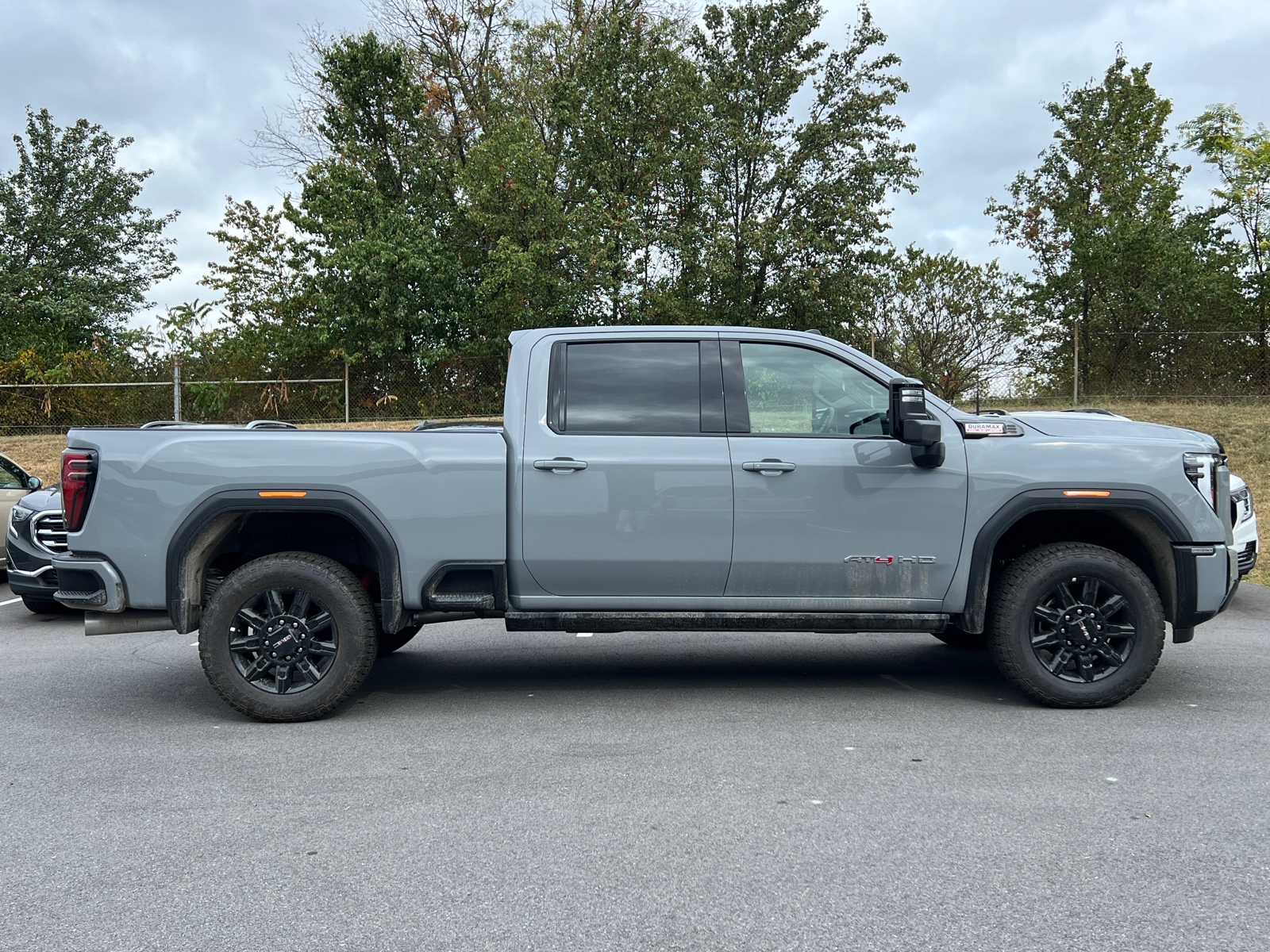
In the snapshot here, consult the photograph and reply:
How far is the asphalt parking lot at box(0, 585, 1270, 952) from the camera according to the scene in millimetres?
3229

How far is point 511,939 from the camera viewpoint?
3.12 metres

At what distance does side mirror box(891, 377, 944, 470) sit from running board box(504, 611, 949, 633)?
96cm

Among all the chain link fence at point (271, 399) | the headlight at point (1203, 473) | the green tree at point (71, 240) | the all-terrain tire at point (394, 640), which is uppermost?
the green tree at point (71, 240)

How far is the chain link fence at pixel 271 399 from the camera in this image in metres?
21.6

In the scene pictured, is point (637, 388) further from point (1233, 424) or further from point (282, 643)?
point (1233, 424)

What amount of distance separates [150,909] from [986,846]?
9.23 ft

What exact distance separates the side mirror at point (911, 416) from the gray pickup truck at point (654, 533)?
3 centimetres

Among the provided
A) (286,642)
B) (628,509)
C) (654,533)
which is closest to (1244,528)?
(654,533)

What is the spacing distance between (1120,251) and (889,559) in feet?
81.0

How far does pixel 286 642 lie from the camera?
5.60 m

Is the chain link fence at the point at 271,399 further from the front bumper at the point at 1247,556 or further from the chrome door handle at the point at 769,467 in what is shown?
the chrome door handle at the point at 769,467

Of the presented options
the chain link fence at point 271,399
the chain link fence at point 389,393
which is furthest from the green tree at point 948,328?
the chain link fence at point 271,399

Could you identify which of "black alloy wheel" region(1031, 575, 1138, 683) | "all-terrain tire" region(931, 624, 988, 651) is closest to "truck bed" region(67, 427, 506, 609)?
"black alloy wheel" region(1031, 575, 1138, 683)

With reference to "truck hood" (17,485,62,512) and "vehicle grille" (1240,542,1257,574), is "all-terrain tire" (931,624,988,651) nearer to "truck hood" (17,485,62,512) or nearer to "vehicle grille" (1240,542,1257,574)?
"vehicle grille" (1240,542,1257,574)
